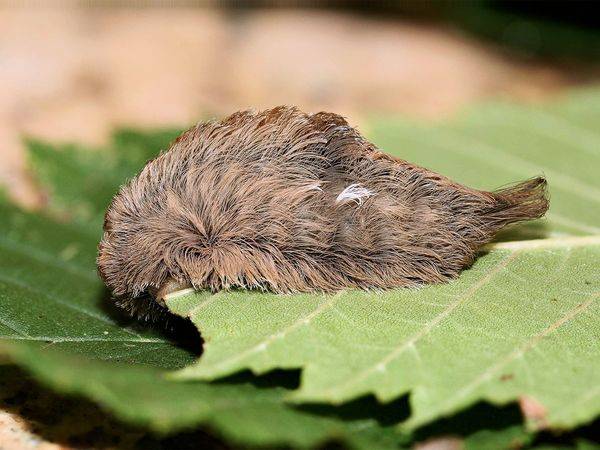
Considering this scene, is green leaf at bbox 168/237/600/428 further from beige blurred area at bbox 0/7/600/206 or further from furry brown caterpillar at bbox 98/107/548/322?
beige blurred area at bbox 0/7/600/206

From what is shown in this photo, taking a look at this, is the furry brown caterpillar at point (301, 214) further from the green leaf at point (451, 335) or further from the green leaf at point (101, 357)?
the green leaf at point (101, 357)

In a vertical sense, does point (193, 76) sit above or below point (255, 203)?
below

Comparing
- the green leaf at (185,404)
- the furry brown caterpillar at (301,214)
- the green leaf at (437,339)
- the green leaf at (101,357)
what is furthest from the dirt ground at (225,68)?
the green leaf at (185,404)

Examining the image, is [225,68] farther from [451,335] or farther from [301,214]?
[451,335]

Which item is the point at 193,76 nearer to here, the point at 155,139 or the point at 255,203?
the point at 155,139

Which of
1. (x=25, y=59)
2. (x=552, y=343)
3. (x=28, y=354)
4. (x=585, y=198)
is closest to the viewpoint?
(x=28, y=354)

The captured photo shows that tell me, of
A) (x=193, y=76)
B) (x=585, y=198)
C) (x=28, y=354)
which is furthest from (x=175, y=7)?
(x=28, y=354)

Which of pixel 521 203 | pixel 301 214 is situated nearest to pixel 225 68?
pixel 301 214
